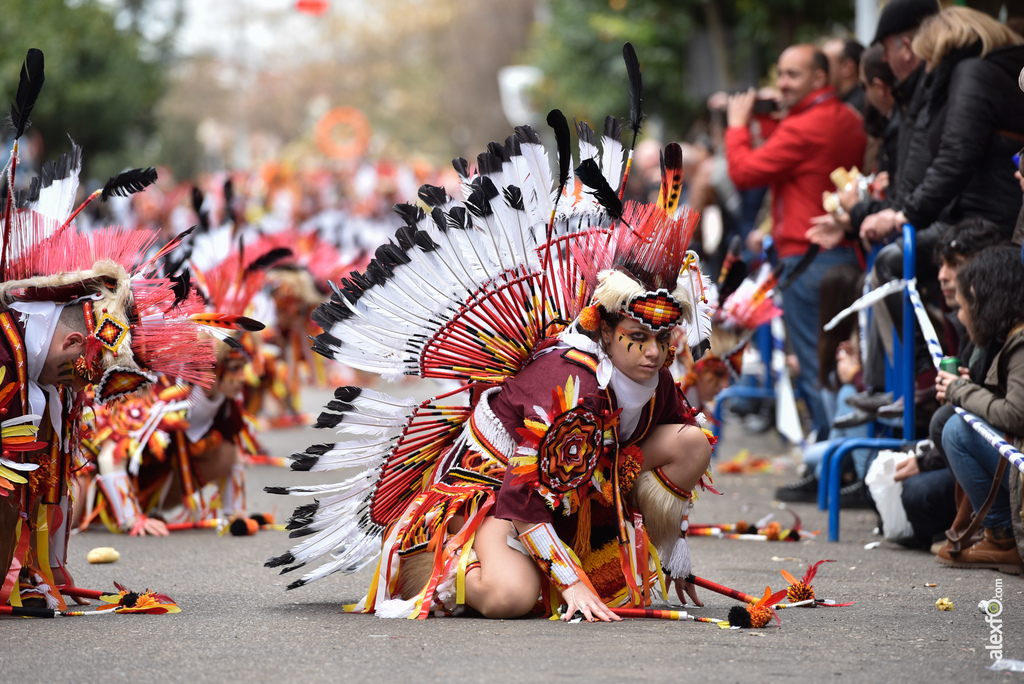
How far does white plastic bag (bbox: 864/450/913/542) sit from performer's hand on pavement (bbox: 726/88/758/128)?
8.39 ft

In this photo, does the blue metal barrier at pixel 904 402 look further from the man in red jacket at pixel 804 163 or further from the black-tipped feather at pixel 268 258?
the black-tipped feather at pixel 268 258

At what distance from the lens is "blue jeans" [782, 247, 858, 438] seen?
21.9 ft

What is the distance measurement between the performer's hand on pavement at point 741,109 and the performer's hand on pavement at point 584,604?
408 cm

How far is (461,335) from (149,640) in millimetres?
1268

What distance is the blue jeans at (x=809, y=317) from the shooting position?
6.68m

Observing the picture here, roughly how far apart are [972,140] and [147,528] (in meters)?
4.01

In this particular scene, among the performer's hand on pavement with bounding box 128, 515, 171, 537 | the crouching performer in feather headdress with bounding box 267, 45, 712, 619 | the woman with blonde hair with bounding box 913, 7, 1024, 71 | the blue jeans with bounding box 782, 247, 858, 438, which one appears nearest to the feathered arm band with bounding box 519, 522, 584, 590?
the crouching performer in feather headdress with bounding box 267, 45, 712, 619

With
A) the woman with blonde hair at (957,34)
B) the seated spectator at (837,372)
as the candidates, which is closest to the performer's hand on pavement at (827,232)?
the seated spectator at (837,372)

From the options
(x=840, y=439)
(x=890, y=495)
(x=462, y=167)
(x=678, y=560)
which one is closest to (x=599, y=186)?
(x=462, y=167)

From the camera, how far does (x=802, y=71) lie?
6738 millimetres

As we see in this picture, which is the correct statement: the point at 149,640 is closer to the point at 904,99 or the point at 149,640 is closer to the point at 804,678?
the point at 804,678

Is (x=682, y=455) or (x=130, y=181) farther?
(x=130, y=181)

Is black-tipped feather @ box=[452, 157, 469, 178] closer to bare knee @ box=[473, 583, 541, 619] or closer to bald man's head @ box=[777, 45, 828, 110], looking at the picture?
bare knee @ box=[473, 583, 541, 619]

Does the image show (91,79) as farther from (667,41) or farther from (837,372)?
(837,372)
